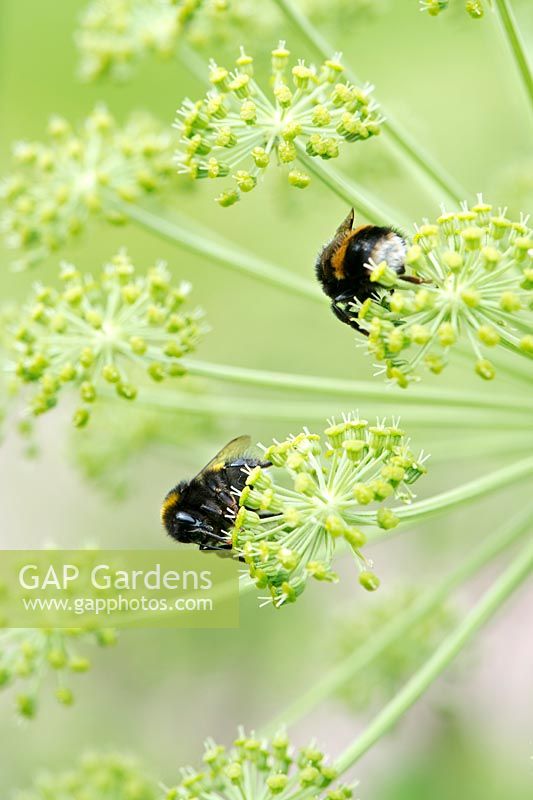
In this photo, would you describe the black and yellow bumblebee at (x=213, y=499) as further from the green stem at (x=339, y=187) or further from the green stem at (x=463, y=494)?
the green stem at (x=339, y=187)

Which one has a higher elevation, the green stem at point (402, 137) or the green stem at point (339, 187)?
the green stem at point (402, 137)

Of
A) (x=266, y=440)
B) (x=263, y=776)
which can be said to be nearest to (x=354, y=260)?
(x=263, y=776)

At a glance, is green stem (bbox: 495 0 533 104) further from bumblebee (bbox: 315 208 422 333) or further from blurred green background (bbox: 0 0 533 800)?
blurred green background (bbox: 0 0 533 800)

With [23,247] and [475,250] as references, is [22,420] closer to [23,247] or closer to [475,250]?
[23,247]

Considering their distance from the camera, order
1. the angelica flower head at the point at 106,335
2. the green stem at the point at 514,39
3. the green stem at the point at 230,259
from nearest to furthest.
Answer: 1. the green stem at the point at 514,39
2. the angelica flower head at the point at 106,335
3. the green stem at the point at 230,259

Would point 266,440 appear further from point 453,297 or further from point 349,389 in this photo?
point 453,297

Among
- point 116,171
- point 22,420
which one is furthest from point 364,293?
point 22,420

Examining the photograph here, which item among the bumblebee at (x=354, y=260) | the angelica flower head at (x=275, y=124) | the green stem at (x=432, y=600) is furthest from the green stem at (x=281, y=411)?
the angelica flower head at (x=275, y=124)
